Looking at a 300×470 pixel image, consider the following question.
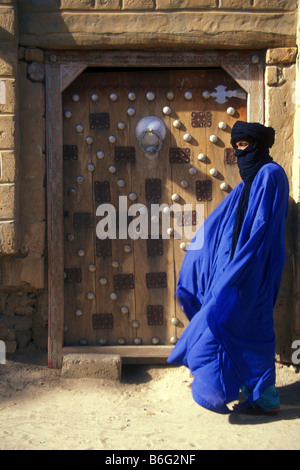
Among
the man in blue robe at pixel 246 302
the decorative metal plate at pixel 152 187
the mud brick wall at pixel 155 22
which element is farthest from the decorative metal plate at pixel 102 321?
the mud brick wall at pixel 155 22

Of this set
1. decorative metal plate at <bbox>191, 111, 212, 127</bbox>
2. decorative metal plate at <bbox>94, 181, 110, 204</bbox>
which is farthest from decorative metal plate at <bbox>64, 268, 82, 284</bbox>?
decorative metal plate at <bbox>191, 111, 212, 127</bbox>

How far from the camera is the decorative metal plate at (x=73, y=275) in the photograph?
3.99m

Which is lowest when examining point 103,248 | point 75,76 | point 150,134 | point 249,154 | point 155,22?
point 103,248

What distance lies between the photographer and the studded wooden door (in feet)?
13.0

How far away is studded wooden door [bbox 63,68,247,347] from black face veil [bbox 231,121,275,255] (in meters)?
0.63

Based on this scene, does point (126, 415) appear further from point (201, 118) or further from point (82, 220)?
point (201, 118)

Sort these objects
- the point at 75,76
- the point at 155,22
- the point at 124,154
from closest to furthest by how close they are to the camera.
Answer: the point at 155,22 → the point at 75,76 → the point at 124,154

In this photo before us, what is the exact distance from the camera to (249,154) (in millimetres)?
3305

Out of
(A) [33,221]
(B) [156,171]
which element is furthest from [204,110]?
(A) [33,221]

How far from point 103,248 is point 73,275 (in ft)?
1.00

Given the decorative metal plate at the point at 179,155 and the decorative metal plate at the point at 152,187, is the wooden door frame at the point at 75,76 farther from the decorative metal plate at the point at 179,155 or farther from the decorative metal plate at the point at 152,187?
the decorative metal plate at the point at 152,187

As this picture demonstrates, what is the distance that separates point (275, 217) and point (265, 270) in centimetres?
33

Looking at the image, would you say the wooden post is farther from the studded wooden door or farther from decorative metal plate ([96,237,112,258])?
decorative metal plate ([96,237,112,258])

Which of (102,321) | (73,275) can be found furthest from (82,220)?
(102,321)
